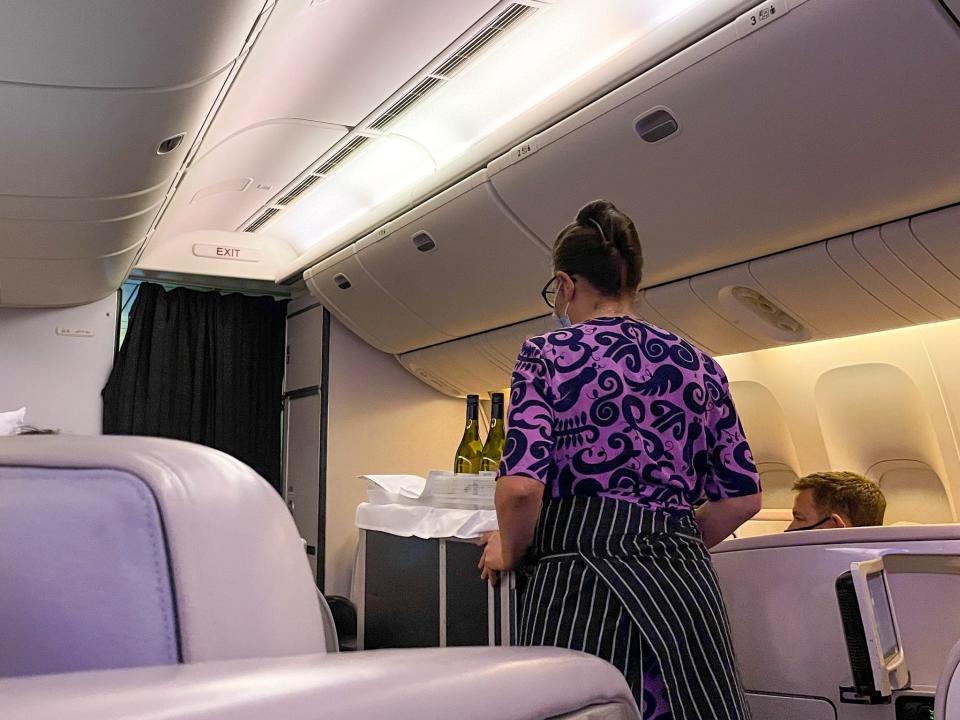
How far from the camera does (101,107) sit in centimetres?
225

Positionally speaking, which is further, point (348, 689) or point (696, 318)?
point (696, 318)

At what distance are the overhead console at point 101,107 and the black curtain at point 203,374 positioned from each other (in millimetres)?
1601

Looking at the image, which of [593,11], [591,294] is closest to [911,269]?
[593,11]

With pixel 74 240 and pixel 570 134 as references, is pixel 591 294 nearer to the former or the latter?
pixel 570 134

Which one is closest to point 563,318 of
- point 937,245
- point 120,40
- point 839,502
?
point 120,40

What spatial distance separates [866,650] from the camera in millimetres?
1761

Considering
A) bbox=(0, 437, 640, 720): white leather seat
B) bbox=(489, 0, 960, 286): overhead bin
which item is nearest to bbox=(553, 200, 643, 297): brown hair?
bbox=(489, 0, 960, 286): overhead bin

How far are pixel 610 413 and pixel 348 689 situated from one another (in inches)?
46.1

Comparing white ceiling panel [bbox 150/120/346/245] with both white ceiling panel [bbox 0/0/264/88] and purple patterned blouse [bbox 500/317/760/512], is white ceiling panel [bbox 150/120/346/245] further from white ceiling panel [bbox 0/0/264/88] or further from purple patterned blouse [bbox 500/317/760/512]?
purple patterned blouse [bbox 500/317/760/512]

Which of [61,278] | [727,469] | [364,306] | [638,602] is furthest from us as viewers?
[364,306]

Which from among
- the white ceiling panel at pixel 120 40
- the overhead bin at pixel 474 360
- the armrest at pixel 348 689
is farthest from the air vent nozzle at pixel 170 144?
the armrest at pixel 348 689

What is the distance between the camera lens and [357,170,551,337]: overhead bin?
11.2 feet

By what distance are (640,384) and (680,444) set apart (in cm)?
12

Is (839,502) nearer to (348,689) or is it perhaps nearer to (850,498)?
(850,498)
